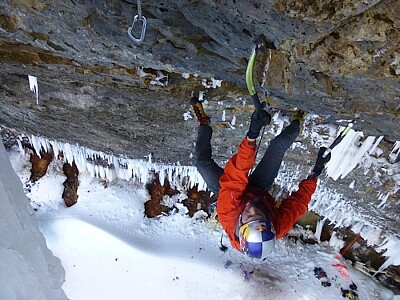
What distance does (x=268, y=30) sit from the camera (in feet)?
7.33

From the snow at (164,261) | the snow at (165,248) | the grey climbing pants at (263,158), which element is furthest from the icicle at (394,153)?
the snow at (164,261)

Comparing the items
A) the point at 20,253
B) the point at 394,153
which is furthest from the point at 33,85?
the point at 394,153

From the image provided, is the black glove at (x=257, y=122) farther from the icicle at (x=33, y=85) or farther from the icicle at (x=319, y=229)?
the icicle at (x=319, y=229)

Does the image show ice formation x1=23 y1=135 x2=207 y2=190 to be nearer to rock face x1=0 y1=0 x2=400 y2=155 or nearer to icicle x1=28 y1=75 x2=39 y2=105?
rock face x1=0 y1=0 x2=400 y2=155

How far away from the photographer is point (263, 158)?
3.25 m

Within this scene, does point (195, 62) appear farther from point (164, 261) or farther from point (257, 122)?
point (164, 261)

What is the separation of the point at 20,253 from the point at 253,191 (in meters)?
1.79

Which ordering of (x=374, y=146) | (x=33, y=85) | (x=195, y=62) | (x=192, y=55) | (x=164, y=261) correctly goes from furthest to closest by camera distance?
(x=164, y=261)
(x=33, y=85)
(x=374, y=146)
(x=195, y=62)
(x=192, y=55)

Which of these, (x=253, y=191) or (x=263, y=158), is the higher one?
(x=263, y=158)

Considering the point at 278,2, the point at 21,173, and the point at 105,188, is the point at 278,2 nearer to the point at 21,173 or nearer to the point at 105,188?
the point at 105,188

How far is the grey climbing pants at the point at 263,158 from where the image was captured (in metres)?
3.12

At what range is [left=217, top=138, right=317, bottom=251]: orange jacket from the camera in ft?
9.33

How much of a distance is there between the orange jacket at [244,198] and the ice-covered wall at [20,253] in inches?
54.2

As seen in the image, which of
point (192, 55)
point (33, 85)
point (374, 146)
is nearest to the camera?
point (192, 55)
